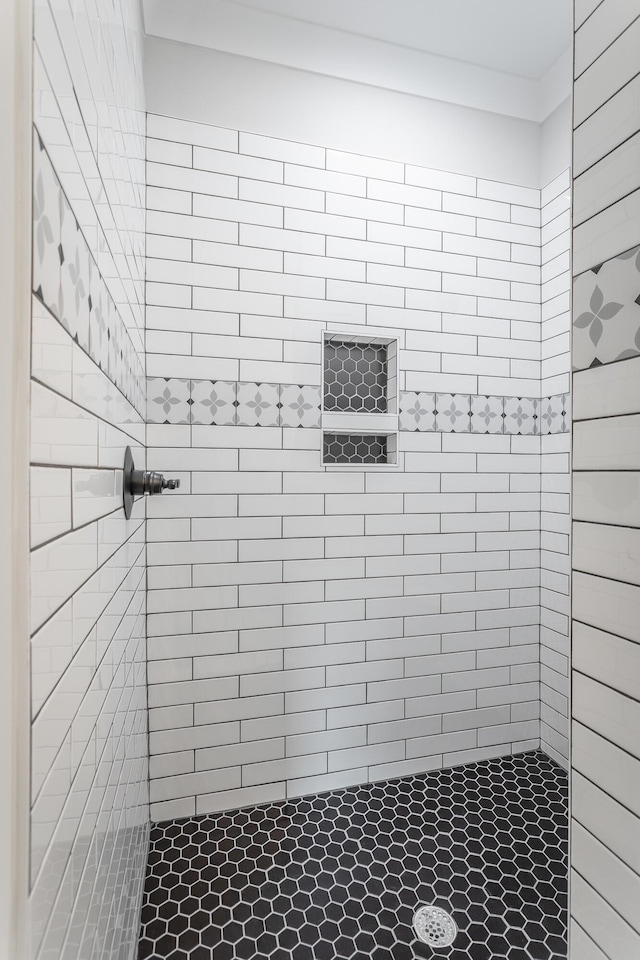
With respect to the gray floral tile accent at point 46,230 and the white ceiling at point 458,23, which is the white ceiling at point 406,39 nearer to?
the white ceiling at point 458,23

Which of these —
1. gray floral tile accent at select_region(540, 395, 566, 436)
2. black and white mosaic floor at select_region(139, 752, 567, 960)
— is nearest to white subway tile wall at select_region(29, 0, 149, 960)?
black and white mosaic floor at select_region(139, 752, 567, 960)

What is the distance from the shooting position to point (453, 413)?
2.13 meters

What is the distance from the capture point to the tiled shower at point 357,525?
79cm

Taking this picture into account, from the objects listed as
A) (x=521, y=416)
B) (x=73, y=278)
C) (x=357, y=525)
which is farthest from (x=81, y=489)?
(x=521, y=416)

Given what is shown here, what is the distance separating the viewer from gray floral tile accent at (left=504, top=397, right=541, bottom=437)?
222cm

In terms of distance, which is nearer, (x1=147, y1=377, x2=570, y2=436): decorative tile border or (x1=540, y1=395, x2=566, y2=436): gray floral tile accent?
(x1=147, y1=377, x2=570, y2=436): decorative tile border

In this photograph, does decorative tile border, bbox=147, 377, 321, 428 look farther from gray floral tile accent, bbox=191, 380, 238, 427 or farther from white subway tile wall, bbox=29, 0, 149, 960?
white subway tile wall, bbox=29, 0, 149, 960

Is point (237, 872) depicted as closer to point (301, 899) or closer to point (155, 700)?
point (301, 899)

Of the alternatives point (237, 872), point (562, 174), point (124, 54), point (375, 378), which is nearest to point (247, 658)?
point (237, 872)

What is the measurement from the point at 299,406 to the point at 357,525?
1.64ft

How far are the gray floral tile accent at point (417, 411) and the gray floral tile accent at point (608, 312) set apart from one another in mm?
1213

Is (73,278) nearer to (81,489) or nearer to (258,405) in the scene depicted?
(81,489)

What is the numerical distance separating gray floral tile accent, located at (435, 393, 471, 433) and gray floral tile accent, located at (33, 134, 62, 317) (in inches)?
68.7

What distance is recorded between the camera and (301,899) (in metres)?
1.49
